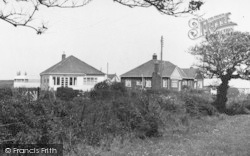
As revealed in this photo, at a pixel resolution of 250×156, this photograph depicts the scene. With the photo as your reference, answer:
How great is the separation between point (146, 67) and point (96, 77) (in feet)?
39.8

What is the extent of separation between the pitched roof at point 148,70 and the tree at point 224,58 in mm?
30211

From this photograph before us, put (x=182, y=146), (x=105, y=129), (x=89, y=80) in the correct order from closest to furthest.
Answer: (x=182, y=146) → (x=105, y=129) → (x=89, y=80)

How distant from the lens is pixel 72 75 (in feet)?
195

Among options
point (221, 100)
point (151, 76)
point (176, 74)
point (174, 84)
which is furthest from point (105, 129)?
point (176, 74)

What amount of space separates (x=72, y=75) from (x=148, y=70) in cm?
1493

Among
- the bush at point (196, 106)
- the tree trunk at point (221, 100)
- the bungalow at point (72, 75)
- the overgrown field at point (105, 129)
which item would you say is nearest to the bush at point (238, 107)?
the tree trunk at point (221, 100)

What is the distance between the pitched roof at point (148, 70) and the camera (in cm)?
6742

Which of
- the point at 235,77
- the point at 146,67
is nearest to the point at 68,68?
the point at 146,67

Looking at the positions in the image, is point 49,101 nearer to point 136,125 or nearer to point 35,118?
point 35,118

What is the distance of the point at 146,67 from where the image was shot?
6900 cm

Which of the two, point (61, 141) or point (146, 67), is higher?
point (146, 67)

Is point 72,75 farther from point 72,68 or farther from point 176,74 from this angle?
point 176,74

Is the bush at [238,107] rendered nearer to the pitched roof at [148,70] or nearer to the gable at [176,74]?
the pitched roof at [148,70]

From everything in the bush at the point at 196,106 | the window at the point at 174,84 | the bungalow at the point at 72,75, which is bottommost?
the bush at the point at 196,106
